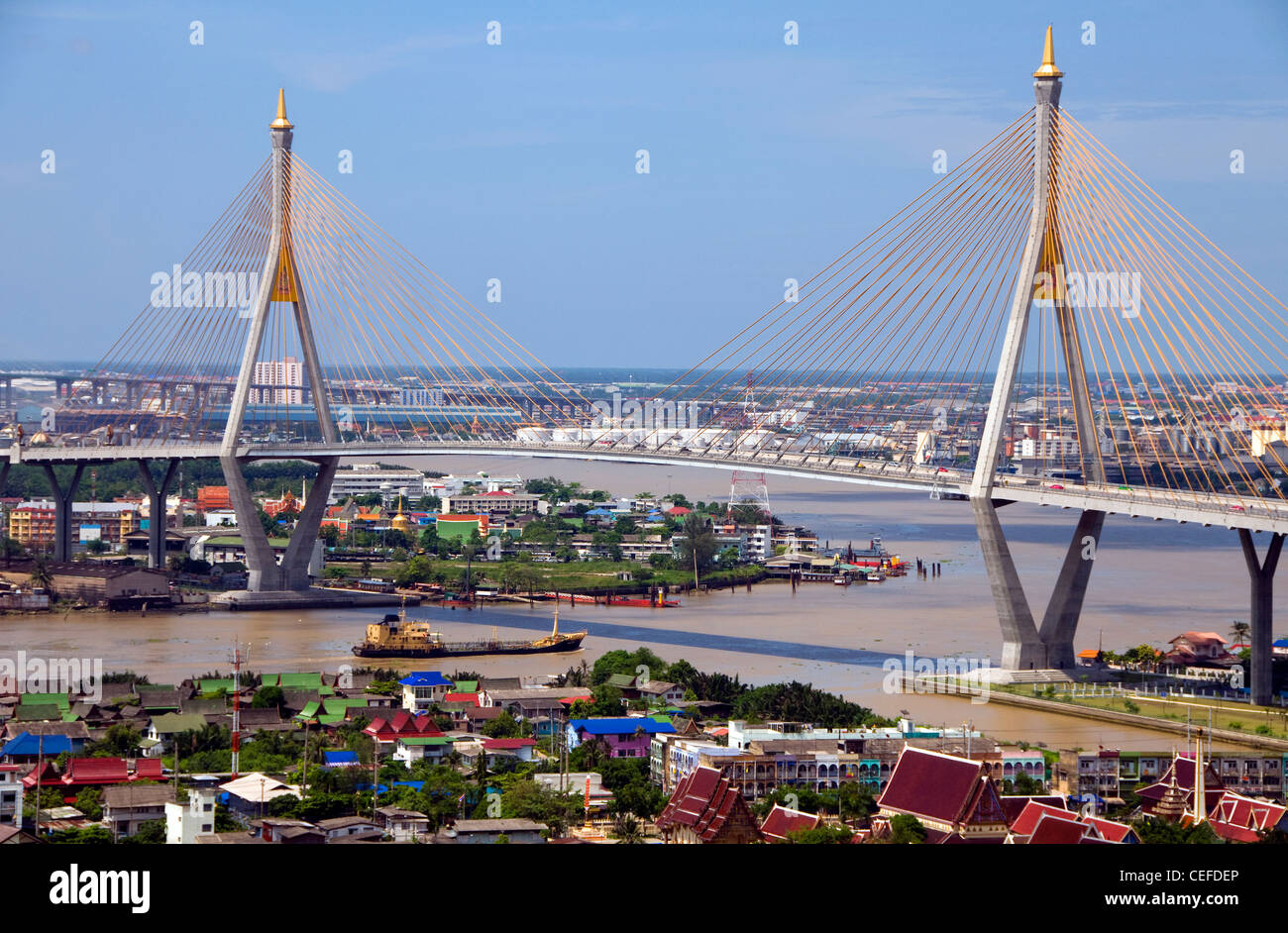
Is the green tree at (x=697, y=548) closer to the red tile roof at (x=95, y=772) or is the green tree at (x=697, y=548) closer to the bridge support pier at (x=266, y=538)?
the bridge support pier at (x=266, y=538)

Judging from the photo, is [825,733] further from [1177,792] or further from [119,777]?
[119,777]

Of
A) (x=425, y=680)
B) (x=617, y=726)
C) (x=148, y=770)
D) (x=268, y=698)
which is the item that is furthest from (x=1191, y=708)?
(x=148, y=770)

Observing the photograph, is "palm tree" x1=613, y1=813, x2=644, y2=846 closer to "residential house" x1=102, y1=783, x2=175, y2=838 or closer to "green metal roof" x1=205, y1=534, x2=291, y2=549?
"residential house" x1=102, y1=783, x2=175, y2=838

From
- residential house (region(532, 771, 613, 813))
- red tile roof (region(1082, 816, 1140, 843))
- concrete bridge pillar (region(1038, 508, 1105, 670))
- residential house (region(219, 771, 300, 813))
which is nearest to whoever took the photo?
red tile roof (region(1082, 816, 1140, 843))

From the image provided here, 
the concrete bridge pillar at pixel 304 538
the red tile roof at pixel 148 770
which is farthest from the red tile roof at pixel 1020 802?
the concrete bridge pillar at pixel 304 538

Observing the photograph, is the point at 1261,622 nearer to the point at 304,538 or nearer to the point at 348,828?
the point at 348,828

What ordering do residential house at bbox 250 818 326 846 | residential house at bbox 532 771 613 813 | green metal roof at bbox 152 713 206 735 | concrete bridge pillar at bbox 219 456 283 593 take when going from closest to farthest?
residential house at bbox 250 818 326 846, residential house at bbox 532 771 613 813, green metal roof at bbox 152 713 206 735, concrete bridge pillar at bbox 219 456 283 593

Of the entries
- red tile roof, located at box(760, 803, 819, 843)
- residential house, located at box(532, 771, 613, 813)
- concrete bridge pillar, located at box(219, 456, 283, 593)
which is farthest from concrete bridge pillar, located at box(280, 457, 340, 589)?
red tile roof, located at box(760, 803, 819, 843)
